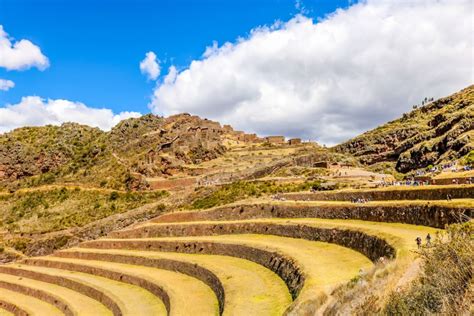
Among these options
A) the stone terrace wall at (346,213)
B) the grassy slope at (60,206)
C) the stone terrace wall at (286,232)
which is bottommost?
the stone terrace wall at (286,232)

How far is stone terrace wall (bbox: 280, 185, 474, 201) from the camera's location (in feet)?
54.1

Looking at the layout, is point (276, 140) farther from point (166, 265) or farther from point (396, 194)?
point (396, 194)

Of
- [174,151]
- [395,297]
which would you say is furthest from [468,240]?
[174,151]

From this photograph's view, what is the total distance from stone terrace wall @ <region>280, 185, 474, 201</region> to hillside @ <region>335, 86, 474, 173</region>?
2016cm

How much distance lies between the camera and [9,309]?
83.9 feet

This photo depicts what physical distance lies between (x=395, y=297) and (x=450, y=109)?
63109 mm

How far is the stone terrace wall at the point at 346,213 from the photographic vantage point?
15023mm

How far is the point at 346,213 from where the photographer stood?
21.3 m

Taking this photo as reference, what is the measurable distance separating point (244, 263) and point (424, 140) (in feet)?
148

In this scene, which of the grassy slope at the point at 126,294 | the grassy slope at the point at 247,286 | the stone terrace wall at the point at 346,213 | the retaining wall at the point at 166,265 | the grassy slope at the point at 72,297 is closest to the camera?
the grassy slope at the point at 247,286

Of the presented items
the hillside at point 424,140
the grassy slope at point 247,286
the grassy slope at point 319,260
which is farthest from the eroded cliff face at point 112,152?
the grassy slope at point 319,260

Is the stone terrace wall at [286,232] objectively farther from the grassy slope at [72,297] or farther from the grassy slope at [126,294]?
the grassy slope at [72,297]

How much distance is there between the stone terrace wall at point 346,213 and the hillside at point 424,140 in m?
22.7

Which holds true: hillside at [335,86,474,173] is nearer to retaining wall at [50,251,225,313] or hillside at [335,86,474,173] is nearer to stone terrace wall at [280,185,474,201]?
stone terrace wall at [280,185,474,201]
